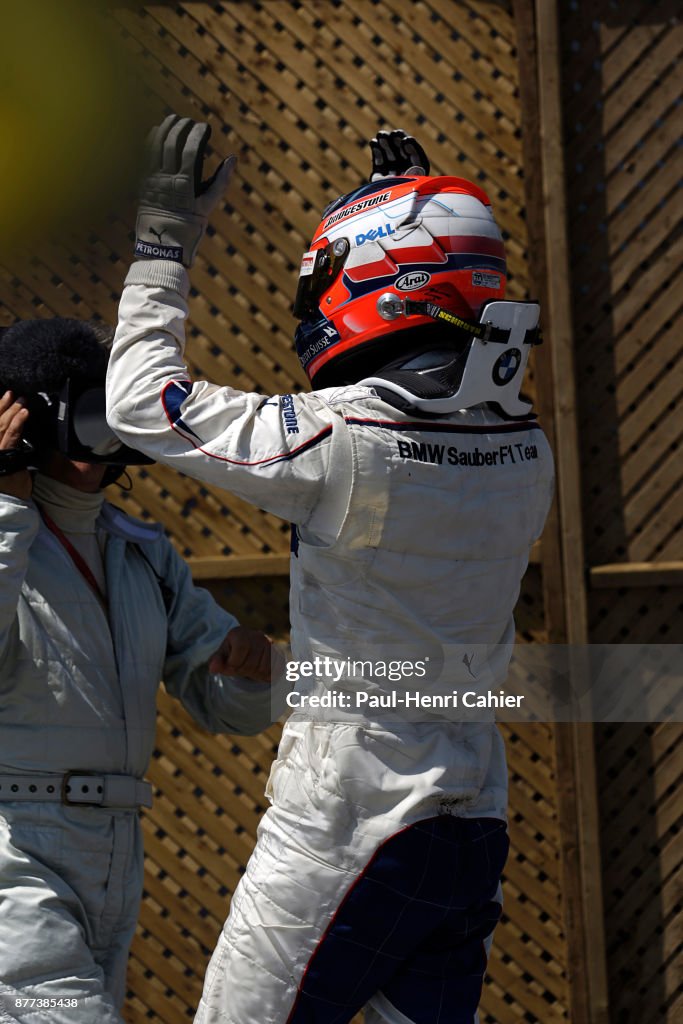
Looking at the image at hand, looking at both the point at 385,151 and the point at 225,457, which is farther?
the point at 385,151

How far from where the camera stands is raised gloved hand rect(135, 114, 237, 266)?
88.5 inches

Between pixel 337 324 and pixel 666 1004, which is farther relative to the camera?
pixel 666 1004

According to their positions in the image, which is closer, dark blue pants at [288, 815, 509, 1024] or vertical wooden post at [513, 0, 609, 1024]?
dark blue pants at [288, 815, 509, 1024]

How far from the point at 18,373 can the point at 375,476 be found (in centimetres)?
84

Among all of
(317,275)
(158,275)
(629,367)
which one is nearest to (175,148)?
(158,275)

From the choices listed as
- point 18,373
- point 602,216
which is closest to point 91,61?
point 18,373

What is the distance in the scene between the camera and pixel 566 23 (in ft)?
14.6

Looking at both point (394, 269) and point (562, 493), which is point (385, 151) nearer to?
point (394, 269)

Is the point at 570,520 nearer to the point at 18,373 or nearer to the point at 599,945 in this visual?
the point at 599,945

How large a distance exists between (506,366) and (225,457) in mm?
559

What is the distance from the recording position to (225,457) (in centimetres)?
207

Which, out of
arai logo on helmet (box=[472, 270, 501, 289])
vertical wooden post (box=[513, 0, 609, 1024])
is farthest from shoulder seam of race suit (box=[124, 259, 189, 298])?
vertical wooden post (box=[513, 0, 609, 1024])

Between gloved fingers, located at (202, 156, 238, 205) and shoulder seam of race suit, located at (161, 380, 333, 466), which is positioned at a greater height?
gloved fingers, located at (202, 156, 238, 205)

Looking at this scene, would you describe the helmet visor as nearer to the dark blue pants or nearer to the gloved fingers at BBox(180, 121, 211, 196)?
the gloved fingers at BBox(180, 121, 211, 196)
